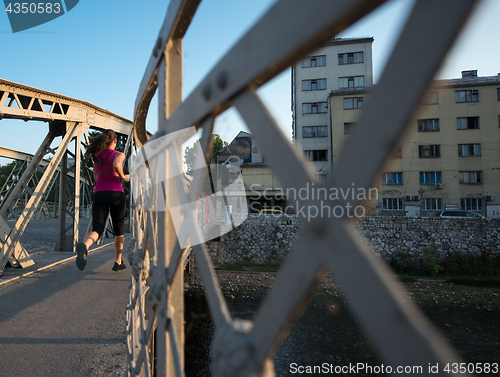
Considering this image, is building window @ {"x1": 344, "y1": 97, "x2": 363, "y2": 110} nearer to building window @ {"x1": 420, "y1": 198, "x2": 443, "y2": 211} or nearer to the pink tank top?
building window @ {"x1": 420, "y1": 198, "x2": 443, "y2": 211}

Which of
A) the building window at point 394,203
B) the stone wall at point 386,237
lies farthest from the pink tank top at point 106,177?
the building window at point 394,203

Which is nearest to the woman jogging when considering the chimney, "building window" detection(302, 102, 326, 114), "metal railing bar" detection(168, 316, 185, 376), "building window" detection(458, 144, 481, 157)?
"metal railing bar" detection(168, 316, 185, 376)

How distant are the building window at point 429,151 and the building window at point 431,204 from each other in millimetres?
3210

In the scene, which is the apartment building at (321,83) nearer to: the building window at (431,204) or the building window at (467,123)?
the building window at (431,204)

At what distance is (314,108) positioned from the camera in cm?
2783

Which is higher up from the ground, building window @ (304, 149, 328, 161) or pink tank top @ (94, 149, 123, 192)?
building window @ (304, 149, 328, 161)

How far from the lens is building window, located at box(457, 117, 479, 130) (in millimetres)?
22422

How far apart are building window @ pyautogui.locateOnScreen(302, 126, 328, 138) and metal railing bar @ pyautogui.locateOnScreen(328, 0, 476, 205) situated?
91.4 feet

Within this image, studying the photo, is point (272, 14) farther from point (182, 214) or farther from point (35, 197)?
point (35, 197)

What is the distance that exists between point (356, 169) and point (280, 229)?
51.3ft

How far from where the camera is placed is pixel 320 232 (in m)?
0.54

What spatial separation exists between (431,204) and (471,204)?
2.74m

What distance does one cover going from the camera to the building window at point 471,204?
74.6ft

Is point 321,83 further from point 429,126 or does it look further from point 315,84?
point 429,126
